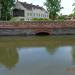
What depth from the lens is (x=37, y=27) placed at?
96.0 ft

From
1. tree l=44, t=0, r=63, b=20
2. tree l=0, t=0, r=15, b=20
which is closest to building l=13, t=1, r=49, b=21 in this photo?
tree l=0, t=0, r=15, b=20

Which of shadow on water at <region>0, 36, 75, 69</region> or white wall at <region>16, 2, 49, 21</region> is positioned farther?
white wall at <region>16, 2, 49, 21</region>

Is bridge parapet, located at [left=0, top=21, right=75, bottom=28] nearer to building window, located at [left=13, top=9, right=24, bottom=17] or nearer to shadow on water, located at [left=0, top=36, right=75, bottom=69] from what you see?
shadow on water, located at [left=0, top=36, right=75, bottom=69]

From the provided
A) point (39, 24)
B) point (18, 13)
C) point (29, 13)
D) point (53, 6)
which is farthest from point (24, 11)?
point (39, 24)

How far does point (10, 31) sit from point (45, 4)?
61.1 ft

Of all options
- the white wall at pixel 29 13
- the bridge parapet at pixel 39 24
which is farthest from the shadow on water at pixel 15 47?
the white wall at pixel 29 13

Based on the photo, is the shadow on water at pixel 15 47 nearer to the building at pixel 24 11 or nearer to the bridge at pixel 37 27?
the bridge at pixel 37 27

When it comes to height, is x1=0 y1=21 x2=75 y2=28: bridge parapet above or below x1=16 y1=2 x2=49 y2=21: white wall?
below

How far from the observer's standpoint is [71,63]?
36.6 feet

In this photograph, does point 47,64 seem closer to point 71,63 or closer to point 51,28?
point 71,63

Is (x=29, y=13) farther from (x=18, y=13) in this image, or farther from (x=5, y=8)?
(x=5, y=8)

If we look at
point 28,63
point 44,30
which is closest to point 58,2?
point 44,30

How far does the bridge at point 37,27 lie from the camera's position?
94.8 ft

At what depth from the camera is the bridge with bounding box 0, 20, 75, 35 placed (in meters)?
28.9
